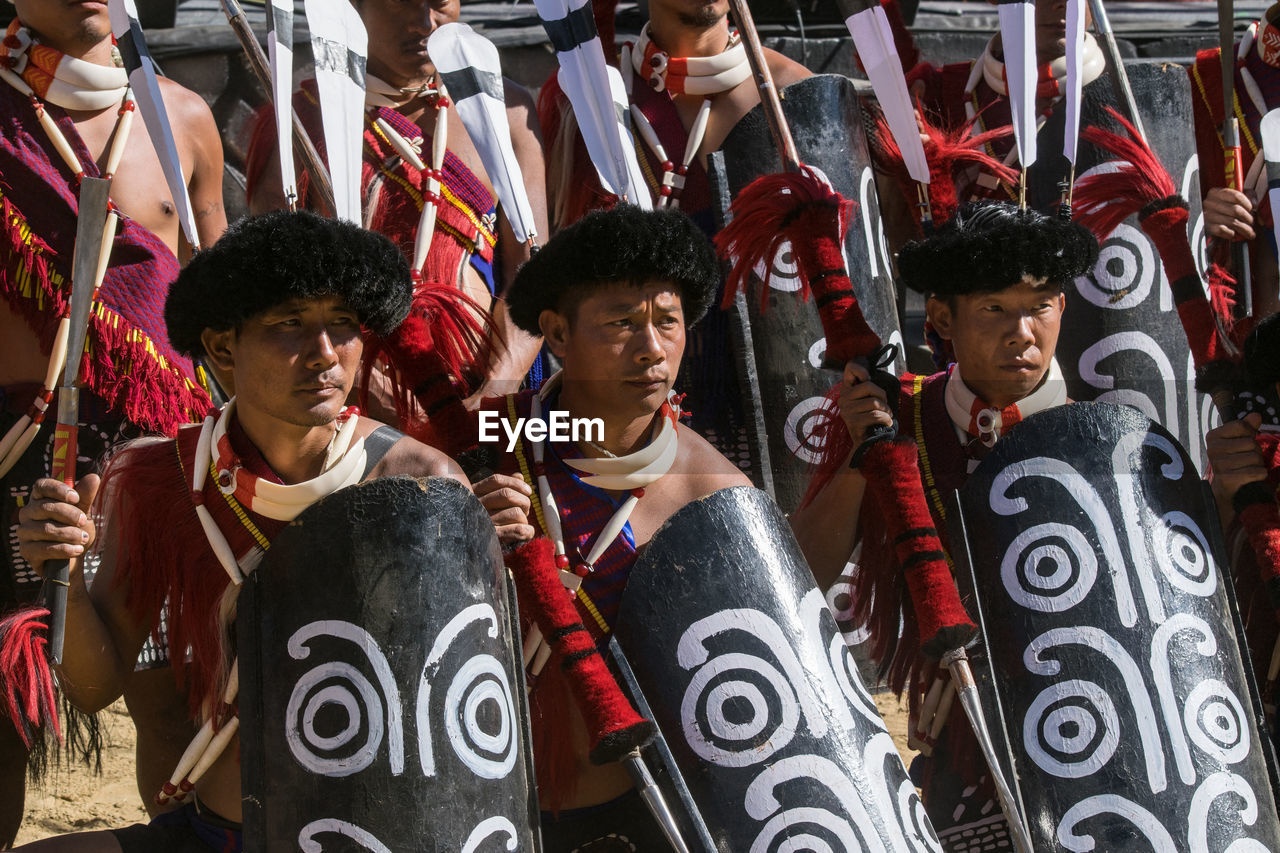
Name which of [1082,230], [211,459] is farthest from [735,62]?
[211,459]

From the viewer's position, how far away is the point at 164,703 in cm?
313

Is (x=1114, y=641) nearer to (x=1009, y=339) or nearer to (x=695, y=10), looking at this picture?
(x=1009, y=339)

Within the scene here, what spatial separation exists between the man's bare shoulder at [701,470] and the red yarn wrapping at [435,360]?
39 centimetres

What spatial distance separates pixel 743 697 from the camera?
2506 mm

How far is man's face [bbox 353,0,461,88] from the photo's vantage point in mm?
3570

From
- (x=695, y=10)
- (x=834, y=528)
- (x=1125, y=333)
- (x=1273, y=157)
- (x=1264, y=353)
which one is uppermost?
(x=695, y=10)

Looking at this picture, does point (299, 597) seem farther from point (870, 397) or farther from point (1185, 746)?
point (1185, 746)

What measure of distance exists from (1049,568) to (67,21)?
2190 millimetres

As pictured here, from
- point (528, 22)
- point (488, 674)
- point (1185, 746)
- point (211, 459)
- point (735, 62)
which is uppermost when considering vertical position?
point (528, 22)

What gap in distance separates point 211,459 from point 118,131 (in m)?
1.02

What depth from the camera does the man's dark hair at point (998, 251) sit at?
2930 millimetres

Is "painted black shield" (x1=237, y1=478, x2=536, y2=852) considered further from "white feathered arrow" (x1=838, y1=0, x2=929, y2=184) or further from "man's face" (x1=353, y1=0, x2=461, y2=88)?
"man's face" (x1=353, y1=0, x2=461, y2=88)

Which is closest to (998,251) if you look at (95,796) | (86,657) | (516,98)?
(516,98)

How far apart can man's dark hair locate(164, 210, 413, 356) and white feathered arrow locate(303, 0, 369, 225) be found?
1.11 feet
